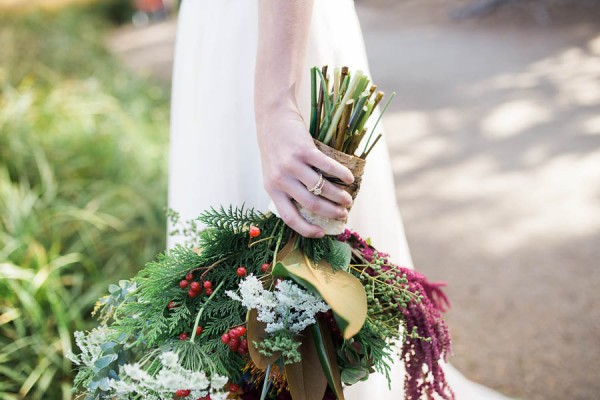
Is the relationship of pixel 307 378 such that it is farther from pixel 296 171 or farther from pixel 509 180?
pixel 509 180

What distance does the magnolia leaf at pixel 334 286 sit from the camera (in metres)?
0.90

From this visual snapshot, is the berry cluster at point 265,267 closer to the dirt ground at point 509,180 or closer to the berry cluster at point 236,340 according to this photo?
the berry cluster at point 236,340

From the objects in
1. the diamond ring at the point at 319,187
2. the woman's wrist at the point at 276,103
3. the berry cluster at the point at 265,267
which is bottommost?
the berry cluster at the point at 265,267

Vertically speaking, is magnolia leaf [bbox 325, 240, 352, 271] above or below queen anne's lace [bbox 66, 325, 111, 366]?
above

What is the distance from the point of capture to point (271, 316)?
39.5 inches

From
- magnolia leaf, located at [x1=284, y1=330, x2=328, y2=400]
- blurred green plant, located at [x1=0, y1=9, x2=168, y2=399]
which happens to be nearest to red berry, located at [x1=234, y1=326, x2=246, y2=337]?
magnolia leaf, located at [x1=284, y1=330, x2=328, y2=400]

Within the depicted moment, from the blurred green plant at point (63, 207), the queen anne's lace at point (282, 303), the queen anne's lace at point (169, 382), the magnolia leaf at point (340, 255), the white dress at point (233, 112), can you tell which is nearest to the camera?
the queen anne's lace at point (169, 382)

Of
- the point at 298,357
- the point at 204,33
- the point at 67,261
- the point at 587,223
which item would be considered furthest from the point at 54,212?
the point at 587,223

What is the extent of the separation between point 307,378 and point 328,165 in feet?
1.34

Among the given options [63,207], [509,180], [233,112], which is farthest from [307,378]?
[509,180]

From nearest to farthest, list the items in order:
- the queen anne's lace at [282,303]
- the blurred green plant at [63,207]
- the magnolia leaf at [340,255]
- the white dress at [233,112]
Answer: the queen anne's lace at [282,303], the magnolia leaf at [340,255], the white dress at [233,112], the blurred green plant at [63,207]

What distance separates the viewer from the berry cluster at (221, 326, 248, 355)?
1.04 metres

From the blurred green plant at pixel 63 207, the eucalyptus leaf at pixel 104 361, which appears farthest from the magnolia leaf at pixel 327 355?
the blurred green plant at pixel 63 207

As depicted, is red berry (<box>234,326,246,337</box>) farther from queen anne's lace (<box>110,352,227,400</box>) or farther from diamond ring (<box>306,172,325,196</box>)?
diamond ring (<box>306,172,325,196</box>)
